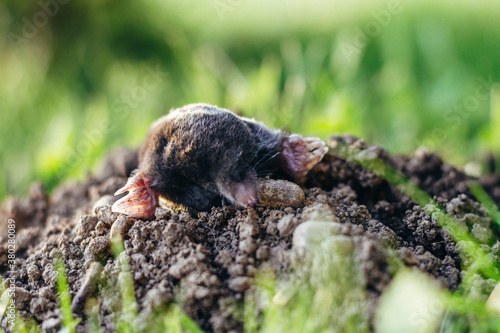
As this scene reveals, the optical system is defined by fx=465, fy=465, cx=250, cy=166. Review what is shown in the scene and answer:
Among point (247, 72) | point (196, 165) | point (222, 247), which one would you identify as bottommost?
point (222, 247)

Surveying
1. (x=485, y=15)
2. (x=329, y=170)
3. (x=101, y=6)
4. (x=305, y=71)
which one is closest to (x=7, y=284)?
(x=329, y=170)

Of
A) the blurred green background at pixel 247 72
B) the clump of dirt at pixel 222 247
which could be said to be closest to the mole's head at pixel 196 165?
the clump of dirt at pixel 222 247

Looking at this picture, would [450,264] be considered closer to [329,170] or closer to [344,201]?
[344,201]

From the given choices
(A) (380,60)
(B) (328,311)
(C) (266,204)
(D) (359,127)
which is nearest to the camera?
(B) (328,311)

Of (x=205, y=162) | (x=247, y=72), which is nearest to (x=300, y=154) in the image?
(x=205, y=162)

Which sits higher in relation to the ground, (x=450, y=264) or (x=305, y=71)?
(x=305, y=71)

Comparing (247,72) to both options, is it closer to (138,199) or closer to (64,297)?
(138,199)

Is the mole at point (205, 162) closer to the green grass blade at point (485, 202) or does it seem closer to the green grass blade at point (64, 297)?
the green grass blade at point (64, 297)
